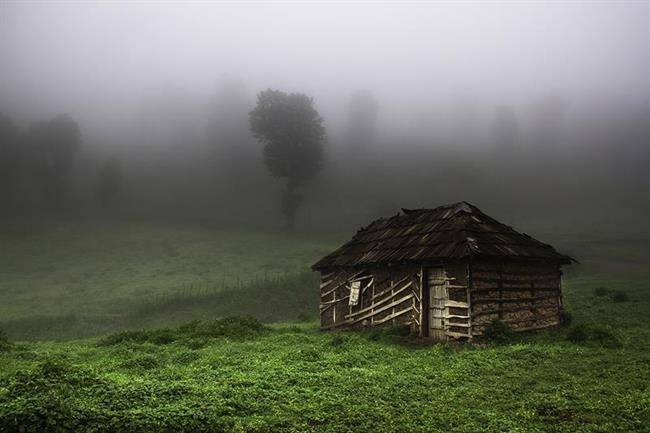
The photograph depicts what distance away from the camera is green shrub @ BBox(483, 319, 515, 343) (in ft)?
57.3

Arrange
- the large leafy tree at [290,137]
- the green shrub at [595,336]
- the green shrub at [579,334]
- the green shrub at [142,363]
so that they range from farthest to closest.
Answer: the large leafy tree at [290,137]
the green shrub at [579,334]
the green shrub at [595,336]
the green shrub at [142,363]

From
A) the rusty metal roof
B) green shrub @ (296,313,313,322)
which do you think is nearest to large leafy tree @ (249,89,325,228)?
green shrub @ (296,313,313,322)

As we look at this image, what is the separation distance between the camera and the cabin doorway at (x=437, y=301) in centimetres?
1883

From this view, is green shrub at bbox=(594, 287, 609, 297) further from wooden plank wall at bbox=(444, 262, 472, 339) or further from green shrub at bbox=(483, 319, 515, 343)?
wooden plank wall at bbox=(444, 262, 472, 339)

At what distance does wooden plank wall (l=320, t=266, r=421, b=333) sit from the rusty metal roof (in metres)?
0.66

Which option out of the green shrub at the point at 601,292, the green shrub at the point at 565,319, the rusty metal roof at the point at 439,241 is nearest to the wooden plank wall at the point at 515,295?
the green shrub at the point at 565,319

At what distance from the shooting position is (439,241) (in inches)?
794

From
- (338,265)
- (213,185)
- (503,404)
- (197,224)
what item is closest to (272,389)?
(503,404)

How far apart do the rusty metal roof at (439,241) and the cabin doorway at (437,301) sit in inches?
34.4

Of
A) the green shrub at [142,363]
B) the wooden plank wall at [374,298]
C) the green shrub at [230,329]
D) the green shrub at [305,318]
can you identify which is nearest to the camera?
the green shrub at [142,363]

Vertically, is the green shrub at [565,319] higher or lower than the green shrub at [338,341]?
lower

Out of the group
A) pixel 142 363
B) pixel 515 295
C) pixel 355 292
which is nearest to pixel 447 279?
pixel 515 295

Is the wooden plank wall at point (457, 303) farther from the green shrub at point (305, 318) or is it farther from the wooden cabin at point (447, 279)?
the green shrub at point (305, 318)

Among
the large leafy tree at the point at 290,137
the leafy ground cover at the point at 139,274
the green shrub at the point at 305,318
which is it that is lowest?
the green shrub at the point at 305,318
